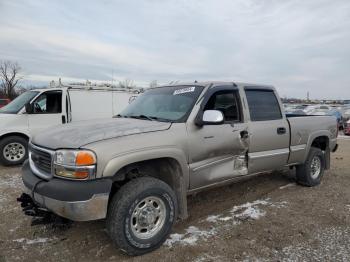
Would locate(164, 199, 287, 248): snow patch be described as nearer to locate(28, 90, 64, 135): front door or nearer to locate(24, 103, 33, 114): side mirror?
locate(28, 90, 64, 135): front door

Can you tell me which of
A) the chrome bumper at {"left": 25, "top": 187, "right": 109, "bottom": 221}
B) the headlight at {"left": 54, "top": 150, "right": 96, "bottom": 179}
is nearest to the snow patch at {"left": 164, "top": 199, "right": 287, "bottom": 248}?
the chrome bumper at {"left": 25, "top": 187, "right": 109, "bottom": 221}

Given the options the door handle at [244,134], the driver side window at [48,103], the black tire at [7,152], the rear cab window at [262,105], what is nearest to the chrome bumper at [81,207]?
the door handle at [244,134]

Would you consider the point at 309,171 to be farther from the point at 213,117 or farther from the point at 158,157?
the point at 158,157

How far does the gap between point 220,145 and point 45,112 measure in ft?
19.5

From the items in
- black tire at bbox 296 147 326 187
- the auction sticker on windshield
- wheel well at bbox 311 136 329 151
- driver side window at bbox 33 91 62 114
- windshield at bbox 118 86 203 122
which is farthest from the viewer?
driver side window at bbox 33 91 62 114

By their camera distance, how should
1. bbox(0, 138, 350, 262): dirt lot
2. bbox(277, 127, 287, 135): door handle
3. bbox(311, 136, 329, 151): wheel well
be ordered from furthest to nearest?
1. bbox(311, 136, 329, 151): wheel well
2. bbox(277, 127, 287, 135): door handle
3. bbox(0, 138, 350, 262): dirt lot

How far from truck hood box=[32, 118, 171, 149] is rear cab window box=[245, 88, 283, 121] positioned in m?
1.67

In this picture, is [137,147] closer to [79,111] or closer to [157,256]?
[157,256]

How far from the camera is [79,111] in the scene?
9195 millimetres

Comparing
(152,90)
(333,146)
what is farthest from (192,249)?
(333,146)

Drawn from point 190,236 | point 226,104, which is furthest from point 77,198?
point 226,104

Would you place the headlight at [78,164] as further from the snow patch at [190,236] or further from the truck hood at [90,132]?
the snow patch at [190,236]

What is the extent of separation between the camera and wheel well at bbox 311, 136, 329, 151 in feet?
20.7

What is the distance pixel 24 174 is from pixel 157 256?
1827 mm
